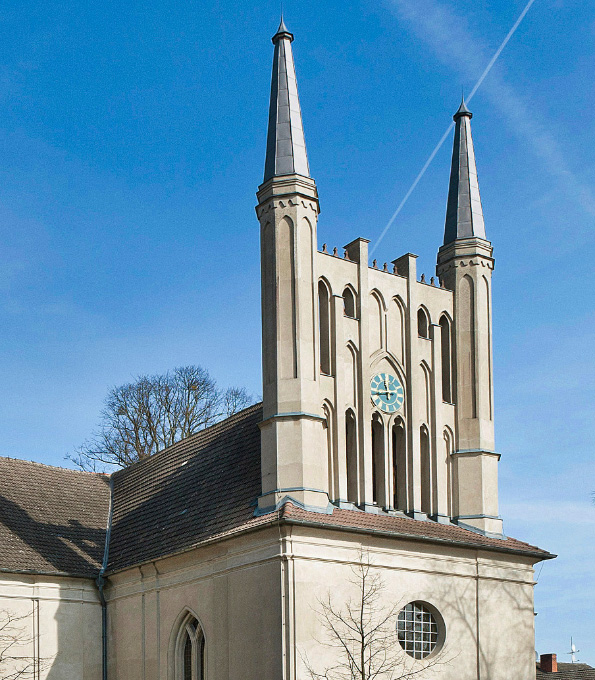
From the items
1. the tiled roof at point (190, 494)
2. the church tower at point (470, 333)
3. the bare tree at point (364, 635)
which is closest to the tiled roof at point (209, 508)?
the tiled roof at point (190, 494)

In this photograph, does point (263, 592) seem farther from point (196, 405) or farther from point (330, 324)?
point (196, 405)

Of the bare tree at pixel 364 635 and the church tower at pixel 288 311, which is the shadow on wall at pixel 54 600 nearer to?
the church tower at pixel 288 311

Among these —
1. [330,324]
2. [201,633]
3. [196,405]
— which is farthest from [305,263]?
[196,405]

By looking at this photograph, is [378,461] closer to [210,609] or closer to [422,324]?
[422,324]

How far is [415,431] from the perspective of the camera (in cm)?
2784

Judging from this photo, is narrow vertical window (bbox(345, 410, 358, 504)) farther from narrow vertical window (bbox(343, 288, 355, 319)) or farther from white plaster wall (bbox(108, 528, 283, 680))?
white plaster wall (bbox(108, 528, 283, 680))

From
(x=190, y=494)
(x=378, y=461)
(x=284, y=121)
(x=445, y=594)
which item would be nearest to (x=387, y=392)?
(x=378, y=461)

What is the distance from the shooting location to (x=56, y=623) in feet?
96.5

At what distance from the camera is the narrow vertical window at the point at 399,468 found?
2742 centimetres

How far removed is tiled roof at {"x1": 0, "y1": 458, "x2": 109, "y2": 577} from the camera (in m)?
29.7

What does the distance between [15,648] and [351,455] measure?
10434mm

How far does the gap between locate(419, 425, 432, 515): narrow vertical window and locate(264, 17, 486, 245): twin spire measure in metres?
6.02

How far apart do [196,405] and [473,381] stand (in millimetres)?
22026

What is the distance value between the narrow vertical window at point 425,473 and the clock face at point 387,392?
1121mm
